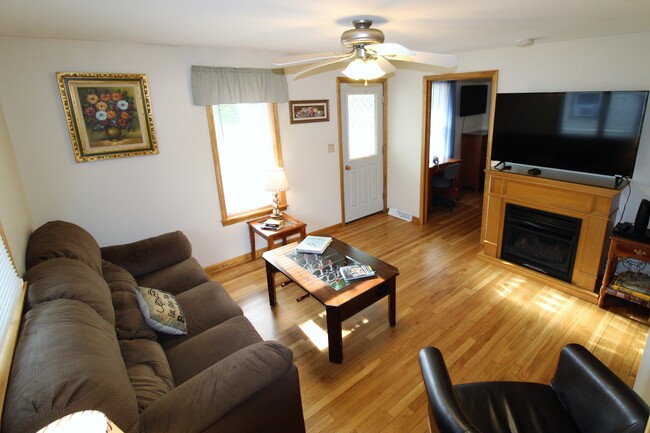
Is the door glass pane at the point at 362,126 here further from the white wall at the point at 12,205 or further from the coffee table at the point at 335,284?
the white wall at the point at 12,205

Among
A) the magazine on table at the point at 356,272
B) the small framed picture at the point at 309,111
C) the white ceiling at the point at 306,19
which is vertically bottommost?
the magazine on table at the point at 356,272

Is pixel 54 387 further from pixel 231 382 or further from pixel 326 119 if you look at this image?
pixel 326 119

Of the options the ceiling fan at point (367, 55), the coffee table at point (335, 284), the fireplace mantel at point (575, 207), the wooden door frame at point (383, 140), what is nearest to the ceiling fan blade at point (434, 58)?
the ceiling fan at point (367, 55)

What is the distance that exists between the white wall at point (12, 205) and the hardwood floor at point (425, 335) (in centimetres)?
169

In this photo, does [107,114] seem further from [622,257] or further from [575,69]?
[622,257]

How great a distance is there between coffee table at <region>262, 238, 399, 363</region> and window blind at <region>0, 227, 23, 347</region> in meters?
1.60

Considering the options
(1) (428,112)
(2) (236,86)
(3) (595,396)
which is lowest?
(3) (595,396)

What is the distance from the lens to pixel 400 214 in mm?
5258

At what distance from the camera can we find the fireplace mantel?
2.91 m

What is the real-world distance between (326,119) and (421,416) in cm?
342

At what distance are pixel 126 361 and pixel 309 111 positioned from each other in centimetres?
328

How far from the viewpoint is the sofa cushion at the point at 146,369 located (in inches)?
59.5

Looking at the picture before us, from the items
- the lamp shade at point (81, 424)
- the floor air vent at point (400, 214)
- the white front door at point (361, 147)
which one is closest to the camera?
the lamp shade at point (81, 424)

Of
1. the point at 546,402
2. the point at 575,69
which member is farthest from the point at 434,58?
the point at 575,69
